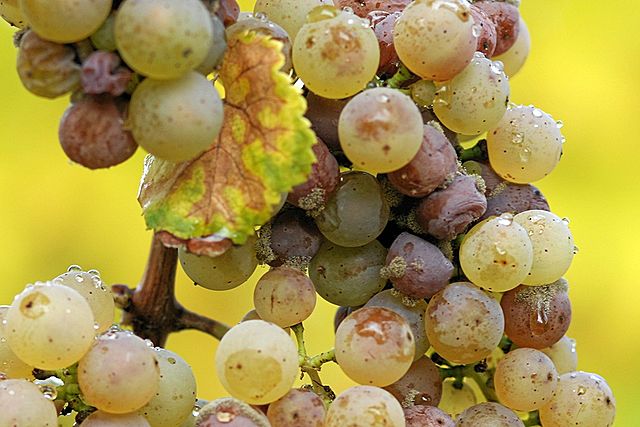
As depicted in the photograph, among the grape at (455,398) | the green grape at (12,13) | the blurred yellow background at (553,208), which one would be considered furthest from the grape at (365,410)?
the blurred yellow background at (553,208)

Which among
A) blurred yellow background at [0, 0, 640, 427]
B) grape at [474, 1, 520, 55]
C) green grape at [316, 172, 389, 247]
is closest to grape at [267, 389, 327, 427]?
green grape at [316, 172, 389, 247]

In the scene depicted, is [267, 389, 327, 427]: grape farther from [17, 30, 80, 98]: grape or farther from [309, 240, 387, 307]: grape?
[17, 30, 80, 98]: grape

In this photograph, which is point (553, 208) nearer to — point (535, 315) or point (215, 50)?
point (535, 315)

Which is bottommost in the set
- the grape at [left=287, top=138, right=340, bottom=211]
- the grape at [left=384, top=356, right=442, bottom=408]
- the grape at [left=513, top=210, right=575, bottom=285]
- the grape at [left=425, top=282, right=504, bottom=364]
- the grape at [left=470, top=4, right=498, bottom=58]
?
the grape at [left=384, top=356, right=442, bottom=408]

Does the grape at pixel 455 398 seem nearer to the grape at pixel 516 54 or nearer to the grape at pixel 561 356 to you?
the grape at pixel 561 356

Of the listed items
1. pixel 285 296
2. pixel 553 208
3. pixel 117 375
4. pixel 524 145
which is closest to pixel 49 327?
pixel 117 375

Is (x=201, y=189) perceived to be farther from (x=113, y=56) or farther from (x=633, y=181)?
(x=633, y=181)
